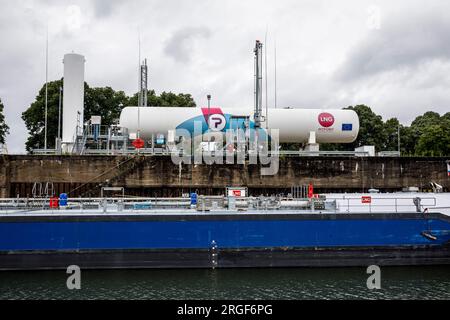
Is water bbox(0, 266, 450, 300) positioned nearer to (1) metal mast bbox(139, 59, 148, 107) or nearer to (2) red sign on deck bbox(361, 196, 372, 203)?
(2) red sign on deck bbox(361, 196, 372, 203)

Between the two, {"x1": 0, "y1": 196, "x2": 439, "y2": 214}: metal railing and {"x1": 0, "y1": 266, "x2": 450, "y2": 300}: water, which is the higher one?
{"x1": 0, "y1": 196, "x2": 439, "y2": 214}: metal railing

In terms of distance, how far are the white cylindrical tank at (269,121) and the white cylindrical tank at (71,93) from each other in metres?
3.46

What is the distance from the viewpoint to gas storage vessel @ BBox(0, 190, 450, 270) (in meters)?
17.8

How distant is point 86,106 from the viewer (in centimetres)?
5538

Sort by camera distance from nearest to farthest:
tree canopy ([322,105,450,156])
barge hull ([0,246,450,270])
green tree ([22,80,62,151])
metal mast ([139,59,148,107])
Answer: barge hull ([0,246,450,270]) → metal mast ([139,59,148,107]) → green tree ([22,80,62,151]) → tree canopy ([322,105,450,156])

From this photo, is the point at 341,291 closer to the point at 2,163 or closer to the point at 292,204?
the point at 292,204

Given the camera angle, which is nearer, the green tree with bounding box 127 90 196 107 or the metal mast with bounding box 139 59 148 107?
the metal mast with bounding box 139 59 148 107

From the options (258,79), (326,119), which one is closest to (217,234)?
(258,79)

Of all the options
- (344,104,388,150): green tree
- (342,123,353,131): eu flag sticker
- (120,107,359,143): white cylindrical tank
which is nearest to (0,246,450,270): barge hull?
(120,107,359,143): white cylindrical tank

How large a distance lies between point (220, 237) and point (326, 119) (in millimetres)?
16676

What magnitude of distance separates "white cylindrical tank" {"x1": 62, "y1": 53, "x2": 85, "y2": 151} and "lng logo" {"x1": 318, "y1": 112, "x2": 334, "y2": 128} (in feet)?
59.3

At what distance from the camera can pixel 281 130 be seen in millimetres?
30859

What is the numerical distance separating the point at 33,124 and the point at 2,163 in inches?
1266

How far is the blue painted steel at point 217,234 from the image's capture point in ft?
58.5
